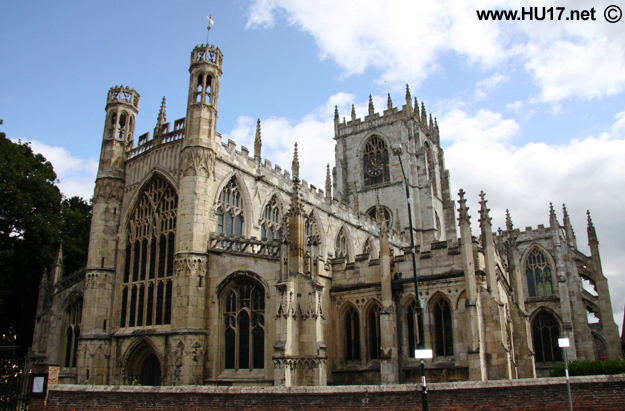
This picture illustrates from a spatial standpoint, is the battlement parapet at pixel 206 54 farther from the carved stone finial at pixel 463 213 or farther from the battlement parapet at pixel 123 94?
the carved stone finial at pixel 463 213

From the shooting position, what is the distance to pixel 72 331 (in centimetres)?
2672

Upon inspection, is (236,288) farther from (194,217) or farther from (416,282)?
(416,282)

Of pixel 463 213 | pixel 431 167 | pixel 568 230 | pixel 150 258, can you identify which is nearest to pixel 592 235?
pixel 568 230

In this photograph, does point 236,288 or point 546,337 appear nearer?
point 236,288

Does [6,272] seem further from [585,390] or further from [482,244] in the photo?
[585,390]

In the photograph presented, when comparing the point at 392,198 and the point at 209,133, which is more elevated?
the point at 392,198

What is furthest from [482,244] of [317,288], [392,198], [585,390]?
[392,198]

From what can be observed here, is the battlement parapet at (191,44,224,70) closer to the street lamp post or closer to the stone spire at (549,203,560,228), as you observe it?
the street lamp post

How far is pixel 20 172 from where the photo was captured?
31.1 meters

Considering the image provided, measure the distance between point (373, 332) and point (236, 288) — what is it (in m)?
5.89

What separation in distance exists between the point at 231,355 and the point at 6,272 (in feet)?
57.2

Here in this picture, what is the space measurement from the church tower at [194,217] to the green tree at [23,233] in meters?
12.1

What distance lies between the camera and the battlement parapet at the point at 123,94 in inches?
1112

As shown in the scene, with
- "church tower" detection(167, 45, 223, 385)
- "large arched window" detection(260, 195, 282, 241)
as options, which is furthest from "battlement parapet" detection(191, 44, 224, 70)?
"large arched window" detection(260, 195, 282, 241)
